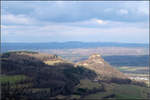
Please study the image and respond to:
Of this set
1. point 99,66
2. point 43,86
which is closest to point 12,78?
point 43,86

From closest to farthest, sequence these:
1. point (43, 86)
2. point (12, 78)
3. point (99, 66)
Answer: point (43, 86) → point (12, 78) → point (99, 66)

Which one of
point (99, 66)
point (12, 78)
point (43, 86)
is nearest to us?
point (43, 86)

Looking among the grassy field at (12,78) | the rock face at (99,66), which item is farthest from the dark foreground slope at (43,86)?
the rock face at (99,66)

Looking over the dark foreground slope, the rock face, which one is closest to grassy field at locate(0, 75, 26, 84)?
the dark foreground slope

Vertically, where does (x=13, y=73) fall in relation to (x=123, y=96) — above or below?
above

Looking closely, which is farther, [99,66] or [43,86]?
[99,66]

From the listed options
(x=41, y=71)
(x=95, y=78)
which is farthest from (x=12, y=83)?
(x=95, y=78)

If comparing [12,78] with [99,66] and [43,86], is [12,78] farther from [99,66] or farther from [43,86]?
[99,66]

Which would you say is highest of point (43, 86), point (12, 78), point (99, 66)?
point (12, 78)

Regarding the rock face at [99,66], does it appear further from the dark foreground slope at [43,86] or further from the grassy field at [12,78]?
the grassy field at [12,78]

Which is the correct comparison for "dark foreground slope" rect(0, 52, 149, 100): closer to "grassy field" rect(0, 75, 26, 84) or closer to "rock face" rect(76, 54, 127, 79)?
"grassy field" rect(0, 75, 26, 84)

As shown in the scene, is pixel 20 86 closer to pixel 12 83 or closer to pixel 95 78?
pixel 12 83
